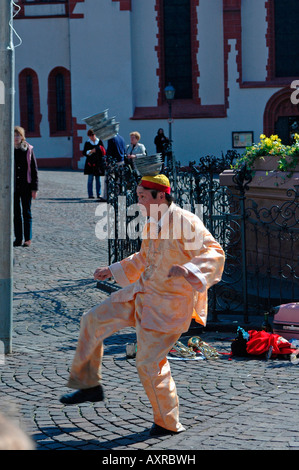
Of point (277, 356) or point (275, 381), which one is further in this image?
point (277, 356)

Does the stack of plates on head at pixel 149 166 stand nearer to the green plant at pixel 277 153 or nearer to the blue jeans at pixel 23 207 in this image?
the green plant at pixel 277 153

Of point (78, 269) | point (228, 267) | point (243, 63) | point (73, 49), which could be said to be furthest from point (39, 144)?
point (228, 267)

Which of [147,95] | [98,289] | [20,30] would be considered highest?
[20,30]

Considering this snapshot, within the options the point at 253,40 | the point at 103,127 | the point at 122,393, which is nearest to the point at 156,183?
the point at 122,393

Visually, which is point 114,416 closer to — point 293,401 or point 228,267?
point 293,401

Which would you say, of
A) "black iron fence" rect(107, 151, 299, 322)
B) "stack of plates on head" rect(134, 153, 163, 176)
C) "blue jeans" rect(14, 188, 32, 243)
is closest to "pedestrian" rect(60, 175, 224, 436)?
"stack of plates on head" rect(134, 153, 163, 176)

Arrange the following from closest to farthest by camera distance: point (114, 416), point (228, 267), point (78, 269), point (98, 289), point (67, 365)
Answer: point (114, 416)
point (67, 365)
point (228, 267)
point (98, 289)
point (78, 269)

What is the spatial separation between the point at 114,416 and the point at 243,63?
94.8 ft

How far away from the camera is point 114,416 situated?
5.22 metres

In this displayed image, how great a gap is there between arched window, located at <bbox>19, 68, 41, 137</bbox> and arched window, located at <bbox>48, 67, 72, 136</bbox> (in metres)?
0.57

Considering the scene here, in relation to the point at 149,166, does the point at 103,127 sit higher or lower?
higher

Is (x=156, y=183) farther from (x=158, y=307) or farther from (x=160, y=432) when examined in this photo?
(x=160, y=432)

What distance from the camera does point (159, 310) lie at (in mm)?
4770

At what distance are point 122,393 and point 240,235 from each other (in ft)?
10.2
